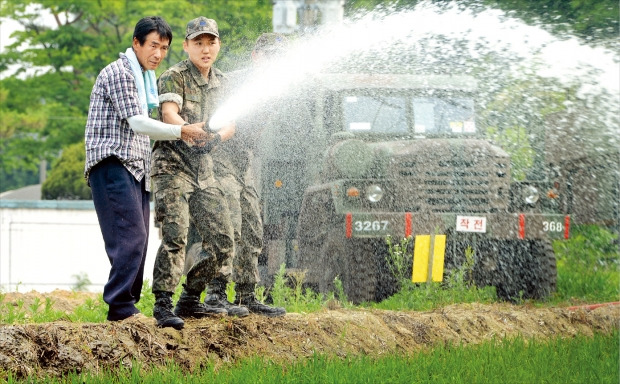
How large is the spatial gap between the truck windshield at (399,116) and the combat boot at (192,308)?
4.14 m

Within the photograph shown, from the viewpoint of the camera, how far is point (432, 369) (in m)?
6.02

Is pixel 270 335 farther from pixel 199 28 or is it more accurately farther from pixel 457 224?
pixel 457 224

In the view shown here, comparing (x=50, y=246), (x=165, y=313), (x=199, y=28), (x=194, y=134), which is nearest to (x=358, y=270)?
(x=165, y=313)

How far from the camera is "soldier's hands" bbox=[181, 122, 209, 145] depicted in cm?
626

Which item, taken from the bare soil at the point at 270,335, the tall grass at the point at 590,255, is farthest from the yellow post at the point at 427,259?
the tall grass at the point at 590,255

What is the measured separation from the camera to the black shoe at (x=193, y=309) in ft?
22.8

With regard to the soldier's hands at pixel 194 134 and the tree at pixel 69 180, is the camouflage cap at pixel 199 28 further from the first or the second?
the tree at pixel 69 180

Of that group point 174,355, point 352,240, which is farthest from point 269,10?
point 174,355

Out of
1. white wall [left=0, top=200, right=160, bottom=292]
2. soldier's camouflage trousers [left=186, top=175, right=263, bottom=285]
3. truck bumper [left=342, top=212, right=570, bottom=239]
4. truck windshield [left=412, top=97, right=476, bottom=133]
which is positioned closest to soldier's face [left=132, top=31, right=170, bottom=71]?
soldier's camouflage trousers [left=186, top=175, right=263, bottom=285]

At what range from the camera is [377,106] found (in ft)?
36.2

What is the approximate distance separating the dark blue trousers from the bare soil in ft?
0.84

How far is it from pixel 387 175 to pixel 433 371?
4.53 m

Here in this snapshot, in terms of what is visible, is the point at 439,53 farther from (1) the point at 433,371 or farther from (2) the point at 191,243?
→ (1) the point at 433,371

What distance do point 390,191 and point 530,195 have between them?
5.36ft
